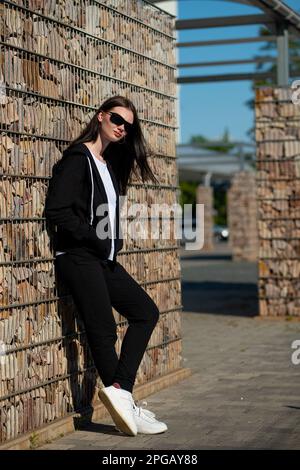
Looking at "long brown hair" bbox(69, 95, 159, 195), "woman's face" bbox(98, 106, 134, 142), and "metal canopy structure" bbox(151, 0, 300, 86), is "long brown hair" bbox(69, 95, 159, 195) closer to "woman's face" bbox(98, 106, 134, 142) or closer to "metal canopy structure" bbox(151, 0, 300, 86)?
"woman's face" bbox(98, 106, 134, 142)

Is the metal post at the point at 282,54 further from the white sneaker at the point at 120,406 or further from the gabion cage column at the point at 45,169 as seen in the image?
the white sneaker at the point at 120,406

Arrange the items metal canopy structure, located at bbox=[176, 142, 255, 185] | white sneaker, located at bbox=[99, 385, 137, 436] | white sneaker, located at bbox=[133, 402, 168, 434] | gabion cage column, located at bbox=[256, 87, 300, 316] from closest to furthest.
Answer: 1. white sneaker, located at bbox=[99, 385, 137, 436]
2. white sneaker, located at bbox=[133, 402, 168, 434]
3. gabion cage column, located at bbox=[256, 87, 300, 316]
4. metal canopy structure, located at bbox=[176, 142, 255, 185]

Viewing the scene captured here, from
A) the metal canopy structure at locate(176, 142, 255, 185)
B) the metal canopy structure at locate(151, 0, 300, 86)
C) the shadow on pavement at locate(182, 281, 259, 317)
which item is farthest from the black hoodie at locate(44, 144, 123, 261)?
the metal canopy structure at locate(176, 142, 255, 185)

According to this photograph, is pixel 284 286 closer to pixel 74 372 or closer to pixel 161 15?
pixel 161 15

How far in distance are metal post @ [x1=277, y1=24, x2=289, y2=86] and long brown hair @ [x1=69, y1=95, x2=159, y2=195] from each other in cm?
681

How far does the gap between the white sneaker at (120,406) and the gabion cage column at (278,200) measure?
7161 mm

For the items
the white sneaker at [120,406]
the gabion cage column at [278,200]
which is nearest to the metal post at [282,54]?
the gabion cage column at [278,200]

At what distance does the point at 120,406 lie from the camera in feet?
21.2

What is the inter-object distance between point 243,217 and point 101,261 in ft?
86.3

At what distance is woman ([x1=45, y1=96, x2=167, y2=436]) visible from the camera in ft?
21.2

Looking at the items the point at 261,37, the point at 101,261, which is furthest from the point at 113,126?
the point at 261,37

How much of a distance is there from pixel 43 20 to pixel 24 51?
0.38m

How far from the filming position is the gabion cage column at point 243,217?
3266cm

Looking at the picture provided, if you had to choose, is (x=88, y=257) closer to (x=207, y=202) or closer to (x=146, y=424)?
(x=146, y=424)
